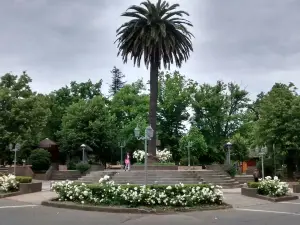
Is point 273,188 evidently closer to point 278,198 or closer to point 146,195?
point 278,198

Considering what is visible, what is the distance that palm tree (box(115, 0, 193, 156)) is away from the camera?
3412 cm

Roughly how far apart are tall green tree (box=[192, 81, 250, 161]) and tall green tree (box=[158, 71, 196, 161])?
139 centimetres

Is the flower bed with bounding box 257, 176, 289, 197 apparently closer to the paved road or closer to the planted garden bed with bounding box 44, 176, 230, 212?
the paved road

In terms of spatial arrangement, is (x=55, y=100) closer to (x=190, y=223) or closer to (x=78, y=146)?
(x=78, y=146)

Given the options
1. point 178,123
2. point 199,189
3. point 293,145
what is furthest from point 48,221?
point 178,123

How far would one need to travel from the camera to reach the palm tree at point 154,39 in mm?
34125

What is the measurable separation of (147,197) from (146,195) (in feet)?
0.29

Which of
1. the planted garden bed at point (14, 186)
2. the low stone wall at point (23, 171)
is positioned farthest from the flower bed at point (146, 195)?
the low stone wall at point (23, 171)

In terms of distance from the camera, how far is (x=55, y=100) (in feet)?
190

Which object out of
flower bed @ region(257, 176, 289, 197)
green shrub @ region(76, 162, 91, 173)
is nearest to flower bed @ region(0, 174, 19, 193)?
flower bed @ region(257, 176, 289, 197)

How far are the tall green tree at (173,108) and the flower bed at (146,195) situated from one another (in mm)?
35329

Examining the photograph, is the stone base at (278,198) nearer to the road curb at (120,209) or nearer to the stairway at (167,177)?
the road curb at (120,209)

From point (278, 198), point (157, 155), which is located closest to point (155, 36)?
point (157, 155)

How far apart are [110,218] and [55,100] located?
153ft
